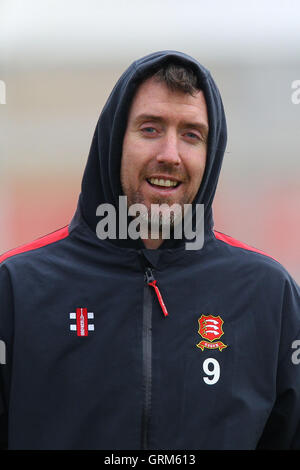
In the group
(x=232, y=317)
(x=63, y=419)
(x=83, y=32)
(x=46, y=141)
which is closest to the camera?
(x=63, y=419)

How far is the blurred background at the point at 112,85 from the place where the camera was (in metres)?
2.99

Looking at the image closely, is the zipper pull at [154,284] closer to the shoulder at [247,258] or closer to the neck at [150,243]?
the neck at [150,243]

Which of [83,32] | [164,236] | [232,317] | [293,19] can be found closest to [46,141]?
[83,32]

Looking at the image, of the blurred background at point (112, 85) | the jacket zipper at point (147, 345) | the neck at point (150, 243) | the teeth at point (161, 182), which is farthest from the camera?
the blurred background at point (112, 85)

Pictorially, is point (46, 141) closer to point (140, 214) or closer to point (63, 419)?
point (140, 214)

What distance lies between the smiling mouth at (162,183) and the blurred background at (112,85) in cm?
144

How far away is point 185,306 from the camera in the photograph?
68.1 inches

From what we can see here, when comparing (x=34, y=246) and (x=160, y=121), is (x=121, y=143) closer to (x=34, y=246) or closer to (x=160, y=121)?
(x=160, y=121)

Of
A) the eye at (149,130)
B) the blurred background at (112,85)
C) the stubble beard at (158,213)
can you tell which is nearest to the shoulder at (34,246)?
the stubble beard at (158,213)

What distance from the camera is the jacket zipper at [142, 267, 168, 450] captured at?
162 cm

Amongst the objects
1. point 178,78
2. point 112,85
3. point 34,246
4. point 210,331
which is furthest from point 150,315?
point 112,85

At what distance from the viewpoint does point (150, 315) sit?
66.6 inches

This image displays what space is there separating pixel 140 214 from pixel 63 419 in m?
0.59

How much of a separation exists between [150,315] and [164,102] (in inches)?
23.1
